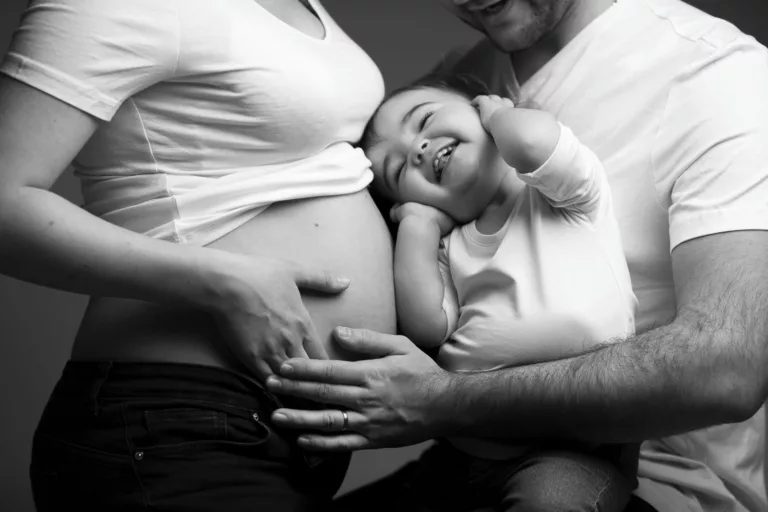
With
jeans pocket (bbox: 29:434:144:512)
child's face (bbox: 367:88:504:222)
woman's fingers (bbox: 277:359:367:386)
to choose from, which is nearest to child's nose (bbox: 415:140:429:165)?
child's face (bbox: 367:88:504:222)

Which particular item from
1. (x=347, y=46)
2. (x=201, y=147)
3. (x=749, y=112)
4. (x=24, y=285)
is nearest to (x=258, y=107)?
(x=201, y=147)

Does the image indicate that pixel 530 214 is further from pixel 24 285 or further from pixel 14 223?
pixel 24 285

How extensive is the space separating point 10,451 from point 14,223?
1.49 m

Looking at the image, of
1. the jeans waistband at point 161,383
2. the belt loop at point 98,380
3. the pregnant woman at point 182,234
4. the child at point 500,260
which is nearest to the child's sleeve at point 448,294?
the child at point 500,260

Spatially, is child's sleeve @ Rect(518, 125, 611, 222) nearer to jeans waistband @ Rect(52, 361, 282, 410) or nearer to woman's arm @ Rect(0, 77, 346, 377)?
woman's arm @ Rect(0, 77, 346, 377)

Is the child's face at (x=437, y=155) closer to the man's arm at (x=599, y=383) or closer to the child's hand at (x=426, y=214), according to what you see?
the child's hand at (x=426, y=214)

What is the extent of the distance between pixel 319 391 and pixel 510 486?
0.30 m

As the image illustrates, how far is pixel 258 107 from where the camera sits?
4.14ft

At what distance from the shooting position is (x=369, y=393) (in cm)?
131

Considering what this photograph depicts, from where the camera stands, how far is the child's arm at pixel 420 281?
1.40 meters

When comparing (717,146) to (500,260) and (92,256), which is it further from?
(92,256)

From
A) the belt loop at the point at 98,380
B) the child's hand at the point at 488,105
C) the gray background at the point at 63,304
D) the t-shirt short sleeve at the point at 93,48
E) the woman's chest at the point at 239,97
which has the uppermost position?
the t-shirt short sleeve at the point at 93,48

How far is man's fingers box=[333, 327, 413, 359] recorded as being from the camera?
4.32 feet

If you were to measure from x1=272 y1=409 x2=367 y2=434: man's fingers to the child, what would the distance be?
0.18 m
